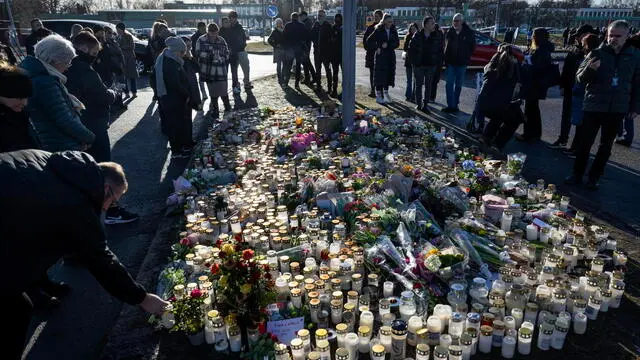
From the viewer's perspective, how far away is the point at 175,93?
650cm

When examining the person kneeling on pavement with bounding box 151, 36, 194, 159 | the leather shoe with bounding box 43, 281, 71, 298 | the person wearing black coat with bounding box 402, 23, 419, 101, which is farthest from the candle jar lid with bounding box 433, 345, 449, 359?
the person wearing black coat with bounding box 402, 23, 419, 101

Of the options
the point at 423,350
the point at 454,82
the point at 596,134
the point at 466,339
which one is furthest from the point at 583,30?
the point at 423,350

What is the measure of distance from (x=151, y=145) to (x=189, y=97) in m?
1.52

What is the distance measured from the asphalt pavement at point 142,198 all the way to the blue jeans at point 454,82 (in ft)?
1.09

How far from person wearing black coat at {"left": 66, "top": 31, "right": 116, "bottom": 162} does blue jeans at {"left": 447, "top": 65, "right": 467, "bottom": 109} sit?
21.7ft

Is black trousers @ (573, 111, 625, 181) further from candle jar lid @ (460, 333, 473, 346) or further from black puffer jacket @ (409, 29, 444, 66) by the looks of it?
black puffer jacket @ (409, 29, 444, 66)

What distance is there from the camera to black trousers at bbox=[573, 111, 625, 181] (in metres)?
5.13

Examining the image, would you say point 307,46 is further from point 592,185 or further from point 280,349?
point 280,349

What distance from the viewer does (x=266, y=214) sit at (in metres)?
4.51

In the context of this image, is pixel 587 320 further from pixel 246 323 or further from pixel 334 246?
pixel 246 323

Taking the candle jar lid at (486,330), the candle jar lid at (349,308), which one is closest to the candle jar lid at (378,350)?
the candle jar lid at (349,308)

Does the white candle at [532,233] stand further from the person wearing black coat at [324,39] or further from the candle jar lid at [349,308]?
the person wearing black coat at [324,39]

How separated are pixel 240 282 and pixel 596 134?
4621mm

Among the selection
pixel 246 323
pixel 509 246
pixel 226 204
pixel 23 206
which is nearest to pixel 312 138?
pixel 226 204
